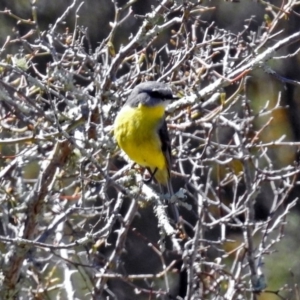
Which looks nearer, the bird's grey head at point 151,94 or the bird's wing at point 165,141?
the bird's grey head at point 151,94

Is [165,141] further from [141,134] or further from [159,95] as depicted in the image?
[159,95]

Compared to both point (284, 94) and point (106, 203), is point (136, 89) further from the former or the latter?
point (284, 94)

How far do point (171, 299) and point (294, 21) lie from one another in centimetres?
744

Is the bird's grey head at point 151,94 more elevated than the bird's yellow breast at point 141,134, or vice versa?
the bird's grey head at point 151,94

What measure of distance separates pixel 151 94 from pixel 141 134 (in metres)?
0.51

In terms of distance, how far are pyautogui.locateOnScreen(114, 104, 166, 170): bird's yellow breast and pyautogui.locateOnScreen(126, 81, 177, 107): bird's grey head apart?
0.07 metres

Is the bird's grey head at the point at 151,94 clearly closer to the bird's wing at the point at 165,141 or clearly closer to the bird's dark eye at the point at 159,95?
the bird's dark eye at the point at 159,95

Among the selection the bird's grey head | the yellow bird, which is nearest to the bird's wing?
the yellow bird

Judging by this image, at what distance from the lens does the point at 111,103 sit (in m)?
4.54

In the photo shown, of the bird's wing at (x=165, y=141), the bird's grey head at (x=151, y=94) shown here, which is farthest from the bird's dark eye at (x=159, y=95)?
the bird's wing at (x=165, y=141)

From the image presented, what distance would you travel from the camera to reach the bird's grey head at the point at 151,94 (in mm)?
4750

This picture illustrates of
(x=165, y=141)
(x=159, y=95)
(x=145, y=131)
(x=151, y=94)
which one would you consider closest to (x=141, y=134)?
(x=145, y=131)

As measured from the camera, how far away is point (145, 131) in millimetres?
5395

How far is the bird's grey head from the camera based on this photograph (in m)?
4.75
